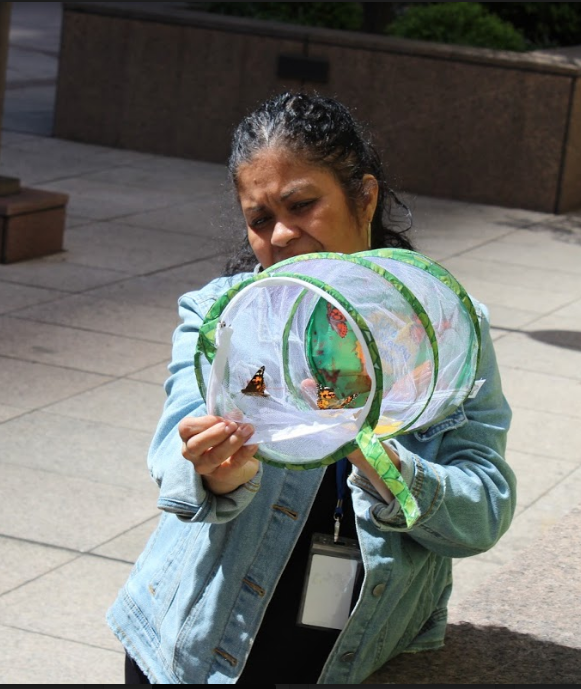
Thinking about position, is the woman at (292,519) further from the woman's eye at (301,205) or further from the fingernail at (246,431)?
the fingernail at (246,431)

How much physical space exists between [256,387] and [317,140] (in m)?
0.60

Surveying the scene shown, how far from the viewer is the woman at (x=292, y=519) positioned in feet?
7.57

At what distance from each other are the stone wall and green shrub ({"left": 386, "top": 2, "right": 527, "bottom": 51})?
1.26 m

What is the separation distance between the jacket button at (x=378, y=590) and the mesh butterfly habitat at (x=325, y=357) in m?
0.41

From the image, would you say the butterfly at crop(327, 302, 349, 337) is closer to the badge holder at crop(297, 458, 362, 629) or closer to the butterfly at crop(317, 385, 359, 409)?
the butterfly at crop(317, 385, 359, 409)

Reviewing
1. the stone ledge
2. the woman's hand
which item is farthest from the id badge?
the stone ledge

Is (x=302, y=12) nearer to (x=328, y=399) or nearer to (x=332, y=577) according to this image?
(x=332, y=577)

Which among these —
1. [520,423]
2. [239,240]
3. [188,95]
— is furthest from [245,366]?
[188,95]

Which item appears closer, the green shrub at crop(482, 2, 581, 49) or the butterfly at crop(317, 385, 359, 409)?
the butterfly at crop(317, 385, 359, 409)

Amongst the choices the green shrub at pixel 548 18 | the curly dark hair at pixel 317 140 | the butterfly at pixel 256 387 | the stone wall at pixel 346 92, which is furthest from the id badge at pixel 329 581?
the green shrub at pixel 548 18

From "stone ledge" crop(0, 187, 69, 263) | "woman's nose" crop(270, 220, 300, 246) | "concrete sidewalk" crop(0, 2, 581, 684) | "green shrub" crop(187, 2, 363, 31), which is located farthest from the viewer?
"green shrub" crop(187, 2, 363, 31)

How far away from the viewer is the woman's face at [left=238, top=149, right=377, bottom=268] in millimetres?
2293

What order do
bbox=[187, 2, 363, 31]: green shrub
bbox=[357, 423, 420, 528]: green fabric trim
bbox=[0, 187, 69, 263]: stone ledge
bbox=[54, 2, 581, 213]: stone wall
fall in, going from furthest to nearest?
bbox=[187, 2, 363, 31]: green shrub → bbox=[54, 2, 581, 213]: stone wall → bbox=[0, 187, 69, 263]: stone ledge → bbox=[357, 423, 420, 528]: green fabric trim

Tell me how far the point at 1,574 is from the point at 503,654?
206 cm
